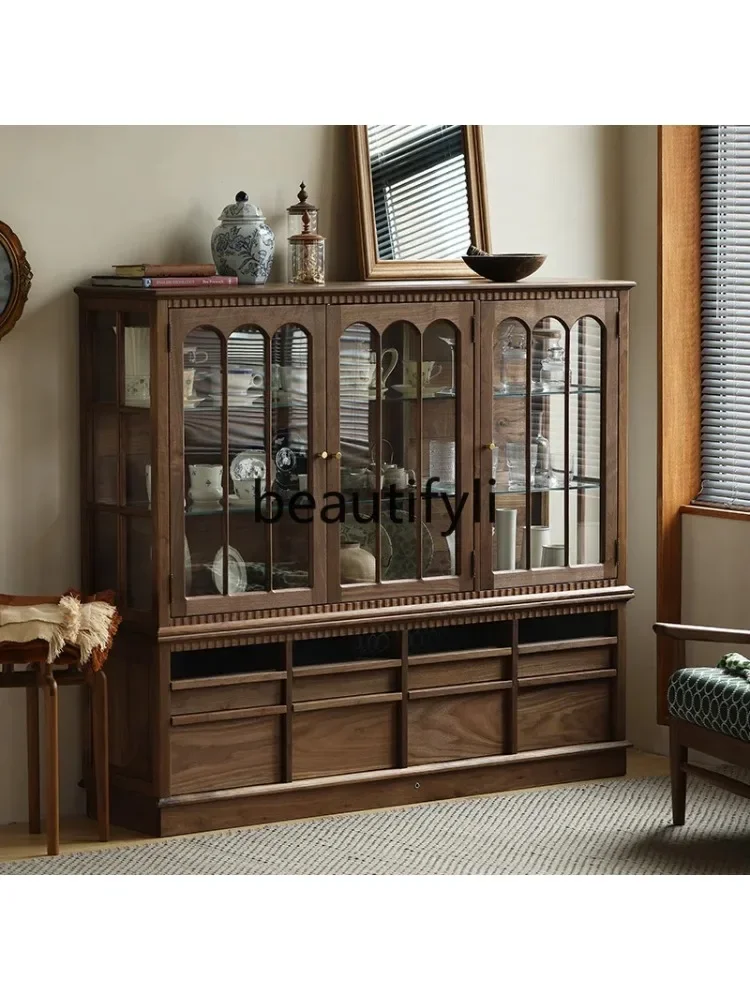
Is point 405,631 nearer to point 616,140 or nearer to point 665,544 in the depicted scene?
point 665,544

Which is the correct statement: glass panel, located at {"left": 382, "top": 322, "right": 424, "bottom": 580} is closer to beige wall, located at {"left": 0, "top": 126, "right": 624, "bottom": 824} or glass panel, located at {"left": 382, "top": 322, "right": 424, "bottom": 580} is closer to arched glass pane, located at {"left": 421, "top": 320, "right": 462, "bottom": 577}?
arched glass pane, located at {"left": 421, "top": 320, "right": 462, "bottom": 577}

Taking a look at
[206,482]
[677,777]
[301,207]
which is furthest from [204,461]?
[677,777]

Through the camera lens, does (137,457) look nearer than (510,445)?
Yes

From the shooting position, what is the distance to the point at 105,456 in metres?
3.89

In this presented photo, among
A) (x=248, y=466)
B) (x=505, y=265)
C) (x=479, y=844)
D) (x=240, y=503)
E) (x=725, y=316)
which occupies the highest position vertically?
(x=505, y=265)

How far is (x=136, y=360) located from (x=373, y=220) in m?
0.99

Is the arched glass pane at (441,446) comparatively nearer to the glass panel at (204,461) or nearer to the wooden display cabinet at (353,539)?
the wooden display cabinet at (353,539)

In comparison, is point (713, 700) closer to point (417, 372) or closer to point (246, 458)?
point (417, 372)

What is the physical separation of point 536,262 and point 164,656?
5.72 ft

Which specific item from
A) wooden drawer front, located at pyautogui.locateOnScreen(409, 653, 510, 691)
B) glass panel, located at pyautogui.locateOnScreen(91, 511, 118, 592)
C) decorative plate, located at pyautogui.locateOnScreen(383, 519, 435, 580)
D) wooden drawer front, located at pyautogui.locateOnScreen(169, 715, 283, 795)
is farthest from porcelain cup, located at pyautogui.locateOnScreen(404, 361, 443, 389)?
wooden drawer front, located at pyautogui.locateOnScreen(169, 715, 283, 795)

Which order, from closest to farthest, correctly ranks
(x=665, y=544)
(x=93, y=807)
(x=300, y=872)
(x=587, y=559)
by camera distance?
(x=300, y=872) < (x=93, y=807) < (x=587, y=559) < (x=665, y=544)

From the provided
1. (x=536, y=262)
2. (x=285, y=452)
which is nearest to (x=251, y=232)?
(x=285, y=452)

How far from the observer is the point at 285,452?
389 cm

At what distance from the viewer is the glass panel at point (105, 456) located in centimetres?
386
